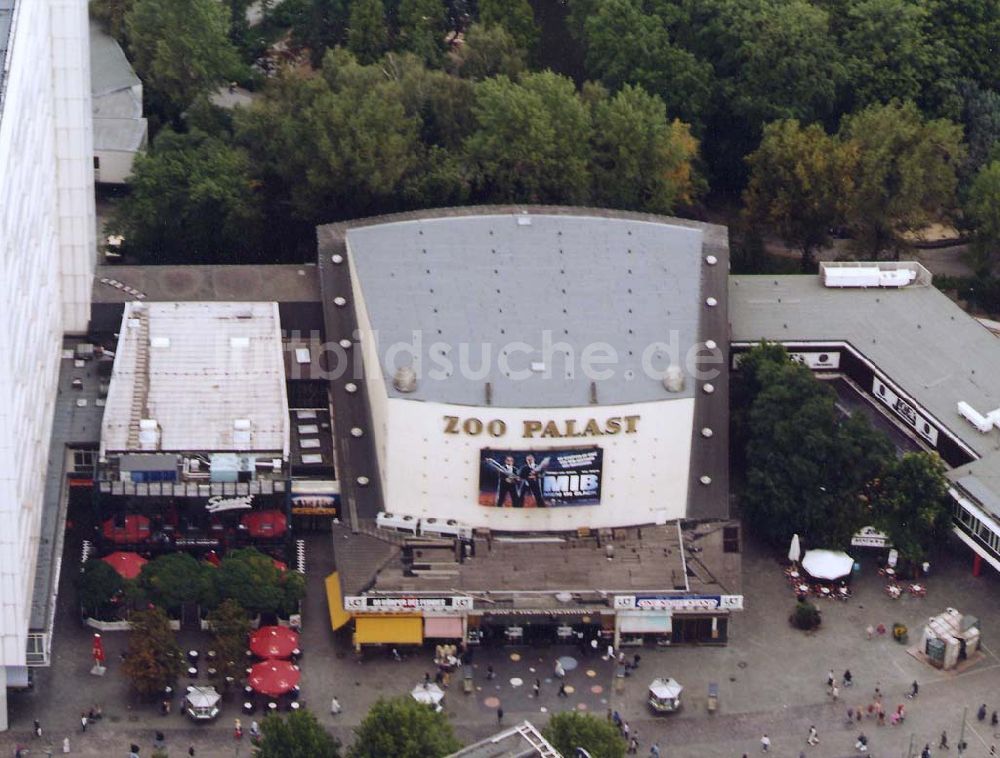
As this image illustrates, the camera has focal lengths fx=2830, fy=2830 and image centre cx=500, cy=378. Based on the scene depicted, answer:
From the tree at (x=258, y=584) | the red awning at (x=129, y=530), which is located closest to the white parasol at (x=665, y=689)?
the tree at (x=258, y=584)

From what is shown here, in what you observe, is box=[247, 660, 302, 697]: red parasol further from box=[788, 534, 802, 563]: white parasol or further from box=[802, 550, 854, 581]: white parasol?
box=[802, 550, 854, 581]: white parasol

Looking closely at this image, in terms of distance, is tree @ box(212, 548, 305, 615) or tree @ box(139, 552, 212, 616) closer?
tree @ box(139, 552, 212, 616)

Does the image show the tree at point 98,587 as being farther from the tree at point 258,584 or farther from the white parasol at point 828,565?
the white parasol at point 828,565

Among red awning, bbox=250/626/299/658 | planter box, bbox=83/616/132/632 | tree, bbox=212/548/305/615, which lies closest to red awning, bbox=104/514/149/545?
planter box, bbox=83/616/132/632

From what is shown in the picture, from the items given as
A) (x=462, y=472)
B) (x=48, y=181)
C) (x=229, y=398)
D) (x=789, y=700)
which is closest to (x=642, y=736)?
(x=789, y=700)

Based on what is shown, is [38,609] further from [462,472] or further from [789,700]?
[789,700]
